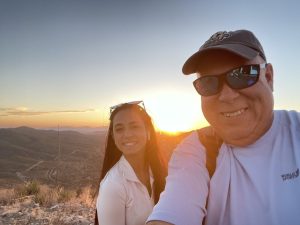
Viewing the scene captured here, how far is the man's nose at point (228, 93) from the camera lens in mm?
1925

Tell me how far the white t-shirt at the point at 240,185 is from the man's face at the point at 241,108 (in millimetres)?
51

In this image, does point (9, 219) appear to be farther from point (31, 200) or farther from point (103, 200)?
point (103, 200)

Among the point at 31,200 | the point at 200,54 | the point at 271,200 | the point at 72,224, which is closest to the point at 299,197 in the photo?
the point at 271,200

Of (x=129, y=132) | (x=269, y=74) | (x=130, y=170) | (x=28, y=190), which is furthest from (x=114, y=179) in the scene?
(x=28, y=190)

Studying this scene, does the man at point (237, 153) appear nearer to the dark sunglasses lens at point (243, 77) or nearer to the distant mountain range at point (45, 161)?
the dark sunglasses lens at point (243, 77)

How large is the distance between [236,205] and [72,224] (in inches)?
254

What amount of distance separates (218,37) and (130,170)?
207 centimetres

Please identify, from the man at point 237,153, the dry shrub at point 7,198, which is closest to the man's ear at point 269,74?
the man at point 237,153

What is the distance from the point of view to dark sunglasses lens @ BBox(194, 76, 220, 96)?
6.38 feet

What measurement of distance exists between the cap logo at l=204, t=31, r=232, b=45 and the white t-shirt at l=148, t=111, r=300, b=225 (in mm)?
534

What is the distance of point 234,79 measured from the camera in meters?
1.90

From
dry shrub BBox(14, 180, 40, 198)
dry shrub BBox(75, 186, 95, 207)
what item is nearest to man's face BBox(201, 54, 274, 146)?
dry shrub BBox(75, 186, 95, 207)

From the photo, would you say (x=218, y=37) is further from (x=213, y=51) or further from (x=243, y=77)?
(x=243, y=77)

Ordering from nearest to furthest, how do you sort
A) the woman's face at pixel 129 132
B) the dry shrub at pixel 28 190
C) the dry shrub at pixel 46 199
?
the woman's face at pixel 129 132
the dry shrub at pixel 46 199
the dry shrub at pixel 28 190
